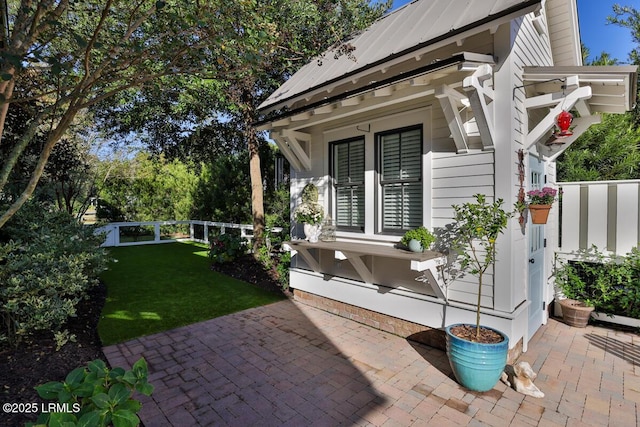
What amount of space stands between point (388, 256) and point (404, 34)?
128 inches

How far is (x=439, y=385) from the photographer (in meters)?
3.26

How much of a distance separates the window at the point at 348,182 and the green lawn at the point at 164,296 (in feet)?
7.61

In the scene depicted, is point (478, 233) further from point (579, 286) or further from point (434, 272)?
point (579, 286)

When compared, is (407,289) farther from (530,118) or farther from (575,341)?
(530,118)

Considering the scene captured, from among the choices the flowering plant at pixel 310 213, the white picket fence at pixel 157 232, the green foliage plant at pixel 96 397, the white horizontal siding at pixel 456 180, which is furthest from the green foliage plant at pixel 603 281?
the white picket fence at pixel 157 232

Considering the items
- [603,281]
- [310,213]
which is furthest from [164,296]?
[603,281]

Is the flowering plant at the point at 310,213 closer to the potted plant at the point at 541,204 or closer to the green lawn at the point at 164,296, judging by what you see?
the green lawn at the point at 164,296

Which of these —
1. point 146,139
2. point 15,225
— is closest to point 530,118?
point 15,225

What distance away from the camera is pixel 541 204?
3.69 meters

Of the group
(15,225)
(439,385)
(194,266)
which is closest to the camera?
(439,385)

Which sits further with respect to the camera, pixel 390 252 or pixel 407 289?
pixel 407 289

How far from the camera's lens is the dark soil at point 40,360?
2.79 meters

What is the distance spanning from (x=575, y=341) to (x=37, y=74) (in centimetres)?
776

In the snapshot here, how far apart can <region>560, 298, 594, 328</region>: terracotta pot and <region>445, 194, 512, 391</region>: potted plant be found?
2301mm
